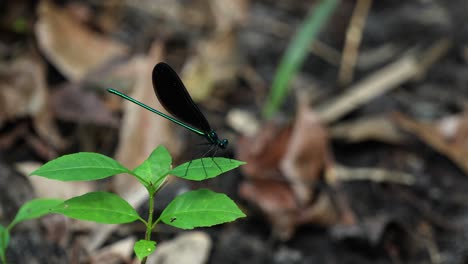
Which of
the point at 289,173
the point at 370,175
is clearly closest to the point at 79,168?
the point at 289,173

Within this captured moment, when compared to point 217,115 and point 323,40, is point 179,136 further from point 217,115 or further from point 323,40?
point 323,40

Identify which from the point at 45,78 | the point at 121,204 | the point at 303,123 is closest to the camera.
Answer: the point at 121,204

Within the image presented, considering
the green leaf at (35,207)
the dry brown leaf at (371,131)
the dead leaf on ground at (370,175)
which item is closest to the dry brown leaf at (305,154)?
the dead leaf on ground at (370,175)

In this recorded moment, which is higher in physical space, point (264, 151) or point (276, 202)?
point (264, 151)

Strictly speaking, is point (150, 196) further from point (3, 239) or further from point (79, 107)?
point (79, 107)

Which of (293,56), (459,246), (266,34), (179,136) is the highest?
(266,34)

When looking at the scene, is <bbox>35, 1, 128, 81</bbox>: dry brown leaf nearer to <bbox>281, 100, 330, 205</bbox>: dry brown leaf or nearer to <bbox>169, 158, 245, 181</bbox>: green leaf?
<bbox>281, 100, 330, 205</bbox>: dry brown leaf

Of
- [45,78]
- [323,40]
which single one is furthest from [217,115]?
[323,40]
